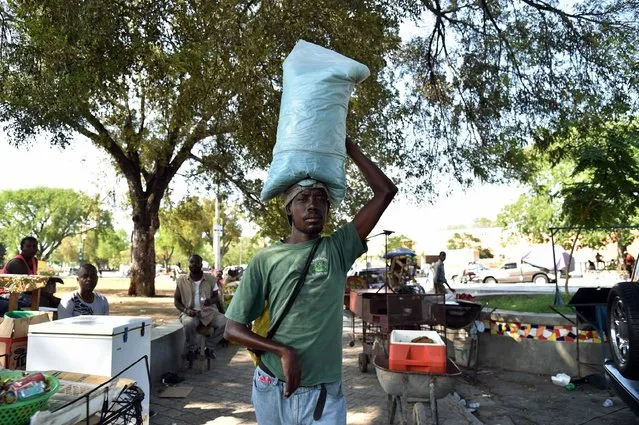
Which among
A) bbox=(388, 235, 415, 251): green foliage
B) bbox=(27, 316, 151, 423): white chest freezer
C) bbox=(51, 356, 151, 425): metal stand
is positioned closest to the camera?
bbox=(51, 356, 151, 425): metal stand

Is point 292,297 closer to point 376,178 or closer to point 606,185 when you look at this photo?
point 376,178

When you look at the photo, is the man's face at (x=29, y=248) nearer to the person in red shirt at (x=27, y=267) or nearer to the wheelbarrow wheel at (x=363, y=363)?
→ the person in red shirt at (x=27, y=267)

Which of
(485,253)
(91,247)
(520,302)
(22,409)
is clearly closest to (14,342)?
(22,409)

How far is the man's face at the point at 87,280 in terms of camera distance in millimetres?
5070

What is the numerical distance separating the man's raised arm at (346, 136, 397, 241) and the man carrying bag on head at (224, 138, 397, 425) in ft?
0.17

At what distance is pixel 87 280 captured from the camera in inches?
200

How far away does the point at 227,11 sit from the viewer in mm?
6910

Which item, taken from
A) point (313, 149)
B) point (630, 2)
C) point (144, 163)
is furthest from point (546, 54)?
point (144, 163)

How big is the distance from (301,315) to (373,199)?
635 millimetres

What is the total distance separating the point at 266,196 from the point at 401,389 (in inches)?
82.5

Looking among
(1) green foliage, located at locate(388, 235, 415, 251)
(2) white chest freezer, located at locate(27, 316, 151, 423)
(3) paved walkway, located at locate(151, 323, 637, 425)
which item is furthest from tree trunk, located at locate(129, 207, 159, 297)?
(1) green foliage, located at locate(388, 235, 415, 251)

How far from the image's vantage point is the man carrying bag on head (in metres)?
2.01

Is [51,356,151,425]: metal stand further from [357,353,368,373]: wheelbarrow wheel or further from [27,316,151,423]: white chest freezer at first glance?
[357,353,368,373]: wheelbarrow wheel

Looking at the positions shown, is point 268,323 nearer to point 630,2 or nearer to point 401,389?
point 401,389
